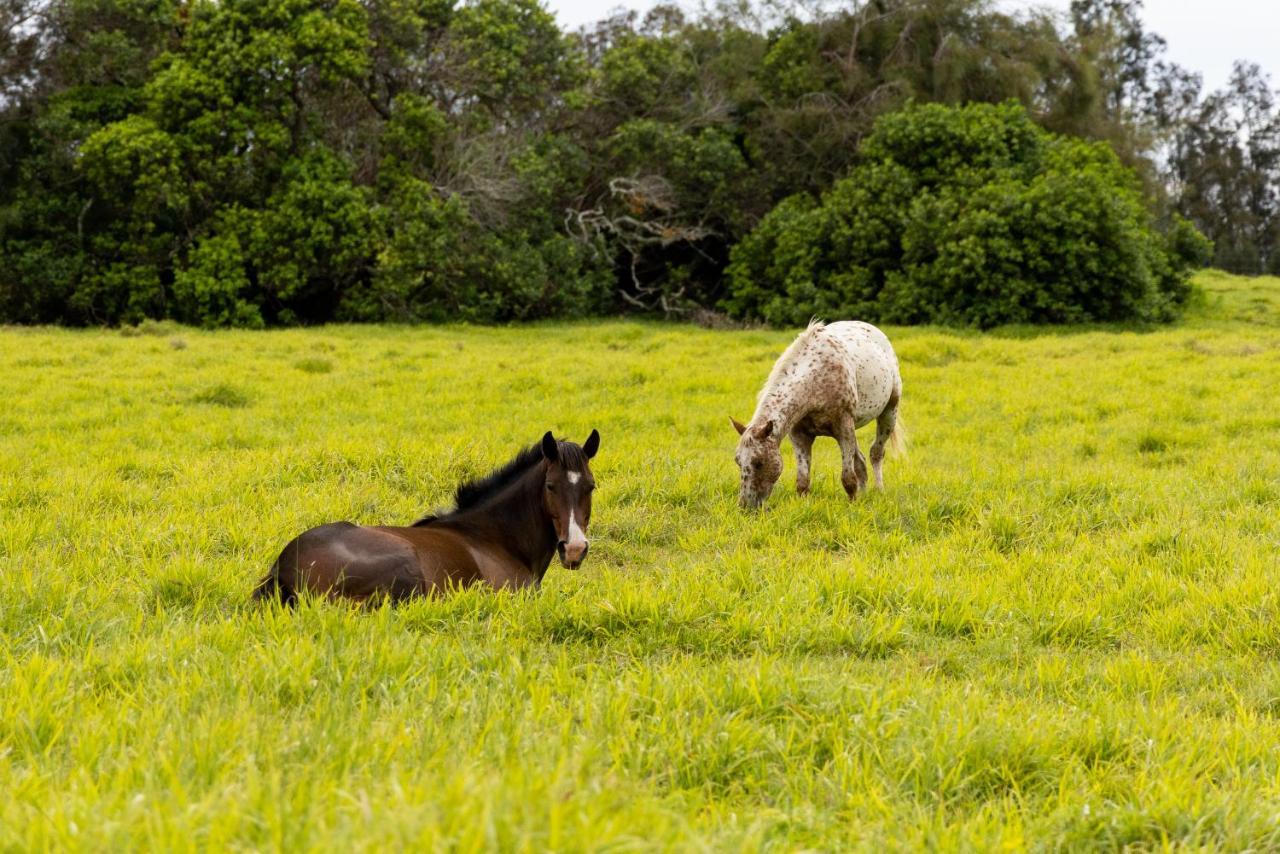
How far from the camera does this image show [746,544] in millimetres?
7008

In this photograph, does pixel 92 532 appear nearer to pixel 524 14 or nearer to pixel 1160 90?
pixel 524 14

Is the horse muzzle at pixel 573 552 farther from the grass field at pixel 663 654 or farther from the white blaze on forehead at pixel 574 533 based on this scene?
the grass field at pixel 663 654

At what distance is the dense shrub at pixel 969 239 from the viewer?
22.3 metres

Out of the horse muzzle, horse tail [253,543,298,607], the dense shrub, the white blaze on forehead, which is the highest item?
the dense shrub


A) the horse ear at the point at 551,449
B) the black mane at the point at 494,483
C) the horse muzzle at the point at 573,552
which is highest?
the horse ear at the point at 551,449

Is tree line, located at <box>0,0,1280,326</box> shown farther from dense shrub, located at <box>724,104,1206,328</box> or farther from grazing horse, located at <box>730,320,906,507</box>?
grazing horse, located at <box>730,320,906,507</box>

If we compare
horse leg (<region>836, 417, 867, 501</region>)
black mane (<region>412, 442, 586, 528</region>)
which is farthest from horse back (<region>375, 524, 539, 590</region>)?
horse leg (<region>836, 417, 867, 501</region>)

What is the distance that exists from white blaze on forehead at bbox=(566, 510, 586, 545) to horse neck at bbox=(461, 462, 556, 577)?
33 cm

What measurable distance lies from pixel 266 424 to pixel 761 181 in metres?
A: 20.5

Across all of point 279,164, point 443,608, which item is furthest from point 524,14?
point 443,608

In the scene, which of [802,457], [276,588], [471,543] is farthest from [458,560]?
[802,457]

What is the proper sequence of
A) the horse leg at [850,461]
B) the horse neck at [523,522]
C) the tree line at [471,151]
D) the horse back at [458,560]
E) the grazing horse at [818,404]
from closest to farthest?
1. the horse back at [458,560]
2. the horse neck at [523,522]
3. the grazing horse at [818,404]
4. the horse leg at [850,461]
5. the tree line at [471,151]

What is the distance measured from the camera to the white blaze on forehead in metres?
5.53

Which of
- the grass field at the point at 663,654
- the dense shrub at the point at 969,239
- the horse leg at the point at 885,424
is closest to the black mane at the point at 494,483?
the grass field at the point at 663,654
